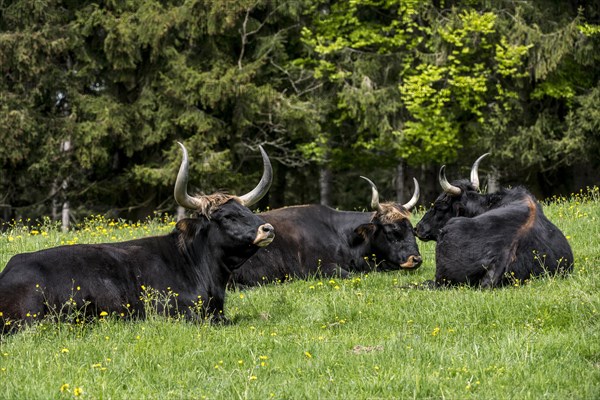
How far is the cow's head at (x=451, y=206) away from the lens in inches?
519

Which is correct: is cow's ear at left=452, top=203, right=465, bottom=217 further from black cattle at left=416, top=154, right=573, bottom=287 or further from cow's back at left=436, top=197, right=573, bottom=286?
cow's back at left=436, top=197, right=573, bottom=286

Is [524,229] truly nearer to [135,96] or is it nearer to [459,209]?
[459,209]

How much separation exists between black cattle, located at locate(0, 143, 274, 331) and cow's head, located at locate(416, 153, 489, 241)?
3.73 meters

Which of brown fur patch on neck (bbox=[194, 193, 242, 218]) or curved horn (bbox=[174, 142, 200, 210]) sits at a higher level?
curved horn (bbox=[174, 142, 200, 210])

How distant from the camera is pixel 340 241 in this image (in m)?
13.7

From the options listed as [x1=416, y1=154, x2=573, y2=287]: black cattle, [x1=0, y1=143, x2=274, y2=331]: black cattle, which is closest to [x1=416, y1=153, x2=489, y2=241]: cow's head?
[x1=416, y1=154, x2=573, y2=287]: black cattle

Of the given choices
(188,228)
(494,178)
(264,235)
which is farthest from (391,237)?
(494,178)

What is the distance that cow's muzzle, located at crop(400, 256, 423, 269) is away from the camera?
43.1 ft

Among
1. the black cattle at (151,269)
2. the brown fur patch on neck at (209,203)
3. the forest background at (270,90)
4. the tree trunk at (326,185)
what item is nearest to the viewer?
the black cattle at (151,269)

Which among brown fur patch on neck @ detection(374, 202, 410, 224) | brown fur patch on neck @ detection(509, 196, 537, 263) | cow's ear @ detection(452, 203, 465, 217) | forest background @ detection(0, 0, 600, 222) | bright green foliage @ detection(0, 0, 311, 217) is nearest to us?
brown fur patch on neck @ detection(509, 196, 537, 263)

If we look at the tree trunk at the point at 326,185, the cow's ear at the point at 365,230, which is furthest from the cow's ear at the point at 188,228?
the tree trunk at the point at 326,185

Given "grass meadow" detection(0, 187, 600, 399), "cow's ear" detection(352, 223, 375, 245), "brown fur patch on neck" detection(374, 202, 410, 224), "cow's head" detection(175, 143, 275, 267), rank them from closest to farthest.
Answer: "grass meadow" detection(0, 187, 600, 399), "cow's head" detection(175, 143, 275, 267), "brown fur patch on neck" detection(374, 202, 410, 224), "cow's ear" detection(352, 223, 375, 245)

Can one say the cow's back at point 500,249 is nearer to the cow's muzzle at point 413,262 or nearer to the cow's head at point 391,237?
the cow's muzzle at point 413,262

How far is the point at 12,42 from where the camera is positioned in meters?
25.5
